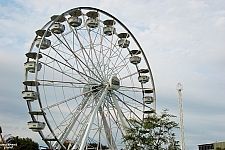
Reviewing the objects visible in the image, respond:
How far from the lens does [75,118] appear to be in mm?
27375

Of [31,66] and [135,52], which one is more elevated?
[135,52]

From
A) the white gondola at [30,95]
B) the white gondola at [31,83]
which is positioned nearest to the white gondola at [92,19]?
the white gondola at [31,83]

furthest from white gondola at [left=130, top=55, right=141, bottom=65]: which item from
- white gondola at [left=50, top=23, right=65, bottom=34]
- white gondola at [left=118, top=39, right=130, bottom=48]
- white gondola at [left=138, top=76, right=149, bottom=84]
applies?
white gondola at [left=50, top=23, right=65, bottom=34]

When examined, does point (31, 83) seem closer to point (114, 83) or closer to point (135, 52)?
point (114, 83)

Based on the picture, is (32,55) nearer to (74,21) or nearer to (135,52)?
(74,21)

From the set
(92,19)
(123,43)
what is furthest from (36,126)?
(123,43)

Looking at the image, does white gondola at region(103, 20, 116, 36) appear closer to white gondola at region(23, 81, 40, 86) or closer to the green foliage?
white gondola at region(23, 81, 40, 86)

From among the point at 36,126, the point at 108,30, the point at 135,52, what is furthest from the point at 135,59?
the point at 36,126

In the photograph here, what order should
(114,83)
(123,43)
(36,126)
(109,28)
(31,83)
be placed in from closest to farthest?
(36,126) → (31,83) → (114,83) → (109,28) → (123,43)

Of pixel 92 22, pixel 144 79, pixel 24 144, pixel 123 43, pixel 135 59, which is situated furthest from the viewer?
pixel 24 144

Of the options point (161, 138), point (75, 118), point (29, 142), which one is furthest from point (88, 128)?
point (29, 142)

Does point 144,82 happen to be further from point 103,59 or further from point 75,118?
point 75,118

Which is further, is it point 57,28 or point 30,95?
point 57,28

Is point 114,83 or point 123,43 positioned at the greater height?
point 123,43
